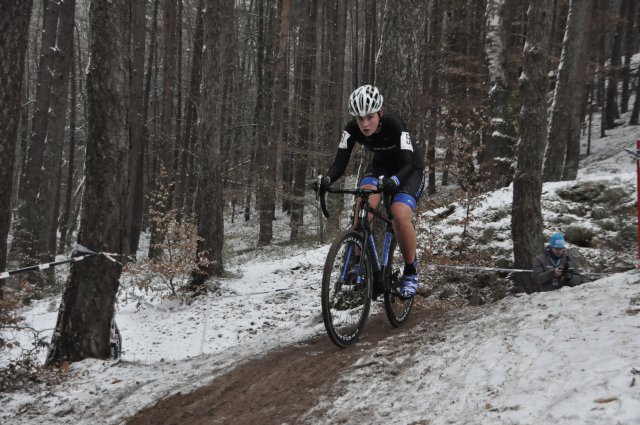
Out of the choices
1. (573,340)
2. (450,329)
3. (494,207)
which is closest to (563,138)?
(494,207)

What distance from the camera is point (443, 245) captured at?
382 inches

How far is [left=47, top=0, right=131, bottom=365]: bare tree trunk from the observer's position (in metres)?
5.61

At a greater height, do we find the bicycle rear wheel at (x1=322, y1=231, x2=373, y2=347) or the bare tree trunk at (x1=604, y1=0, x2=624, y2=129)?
the bare tree trunk at (x1=604, y1=0, x2=624, y2=129)

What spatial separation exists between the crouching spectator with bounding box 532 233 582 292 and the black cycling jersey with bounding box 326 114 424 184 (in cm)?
300

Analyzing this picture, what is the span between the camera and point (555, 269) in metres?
7.02

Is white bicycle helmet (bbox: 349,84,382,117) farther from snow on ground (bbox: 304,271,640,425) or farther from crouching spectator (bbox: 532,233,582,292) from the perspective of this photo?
crouching spectator (bbox: 532,233,582,292)

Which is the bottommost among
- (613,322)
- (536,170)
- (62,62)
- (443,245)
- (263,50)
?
(443,245)

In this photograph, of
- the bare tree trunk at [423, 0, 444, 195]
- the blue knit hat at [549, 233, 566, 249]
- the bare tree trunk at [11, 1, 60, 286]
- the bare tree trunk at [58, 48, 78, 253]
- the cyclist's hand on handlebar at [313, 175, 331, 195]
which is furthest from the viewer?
the bare tree trunk at [58, 48, 78, 253]

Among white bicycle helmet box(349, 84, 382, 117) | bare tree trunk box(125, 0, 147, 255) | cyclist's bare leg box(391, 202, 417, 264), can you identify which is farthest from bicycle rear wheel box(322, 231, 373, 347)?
bare tree trunk box(125, 0, 147, 255)

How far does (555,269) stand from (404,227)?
3163 millimetres

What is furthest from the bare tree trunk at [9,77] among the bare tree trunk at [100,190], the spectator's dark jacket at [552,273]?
the spectator's dark jacket at [552,273]

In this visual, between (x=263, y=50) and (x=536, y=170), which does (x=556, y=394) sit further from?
(x=263, y=50)

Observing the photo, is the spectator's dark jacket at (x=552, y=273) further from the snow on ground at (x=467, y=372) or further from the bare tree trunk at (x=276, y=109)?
the bare tree trunk at (x=276, y=109)

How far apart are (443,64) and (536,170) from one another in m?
11.5
